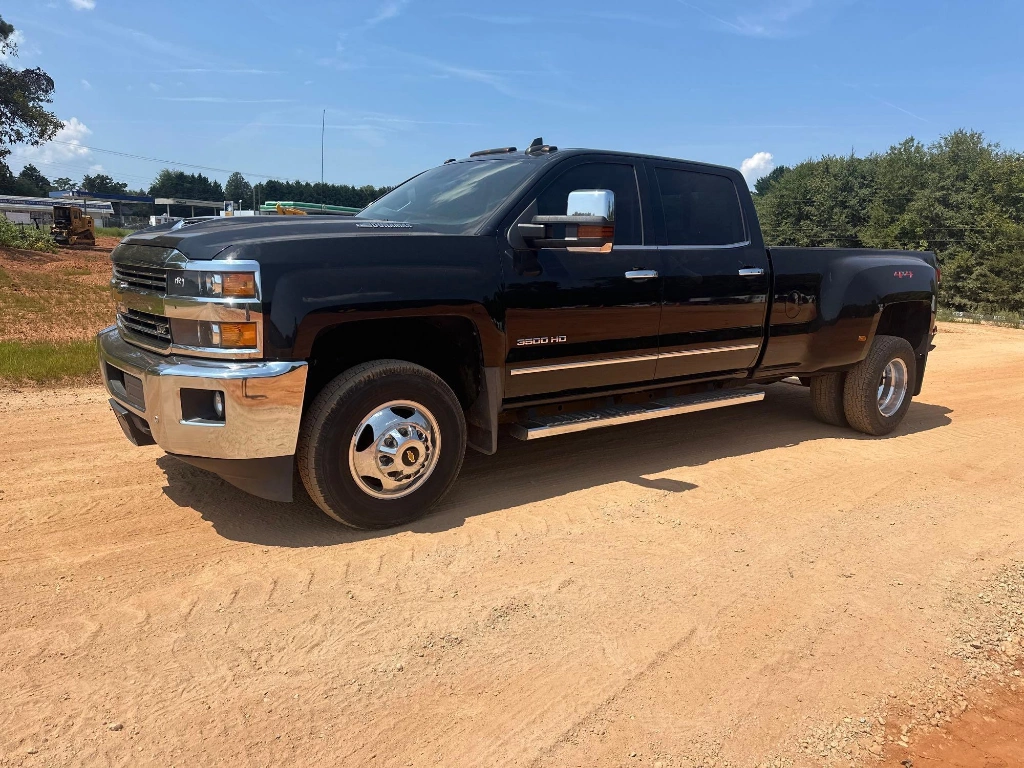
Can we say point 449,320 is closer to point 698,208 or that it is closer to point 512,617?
point 512,617

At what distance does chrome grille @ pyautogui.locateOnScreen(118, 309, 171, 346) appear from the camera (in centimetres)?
354

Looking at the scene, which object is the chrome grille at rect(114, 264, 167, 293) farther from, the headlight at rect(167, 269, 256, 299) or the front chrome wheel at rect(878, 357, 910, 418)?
the front chrome wheel at rect(878, 357, 910, 418)

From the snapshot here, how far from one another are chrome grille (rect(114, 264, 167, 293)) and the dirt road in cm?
120

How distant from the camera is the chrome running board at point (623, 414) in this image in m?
4.34

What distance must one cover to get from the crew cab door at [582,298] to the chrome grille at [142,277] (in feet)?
5.64

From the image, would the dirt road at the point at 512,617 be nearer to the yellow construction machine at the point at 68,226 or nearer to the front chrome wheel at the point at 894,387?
the front chrome wheel at the point at 894,387

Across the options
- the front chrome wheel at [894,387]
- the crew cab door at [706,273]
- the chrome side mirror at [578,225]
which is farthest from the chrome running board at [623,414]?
the front chrome wheel at [894,387]

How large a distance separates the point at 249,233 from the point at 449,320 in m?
1.09

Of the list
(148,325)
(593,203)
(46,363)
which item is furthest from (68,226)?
(593,203)

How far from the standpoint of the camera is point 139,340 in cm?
381

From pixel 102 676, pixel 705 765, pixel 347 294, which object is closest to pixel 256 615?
pixel 102 676

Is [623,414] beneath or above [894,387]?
above

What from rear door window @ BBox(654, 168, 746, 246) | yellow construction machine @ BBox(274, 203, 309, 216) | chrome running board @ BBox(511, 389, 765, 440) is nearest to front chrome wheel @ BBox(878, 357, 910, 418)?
chrome running board @ BBox(511, 389, 765, 440)

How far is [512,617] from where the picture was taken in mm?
3045
